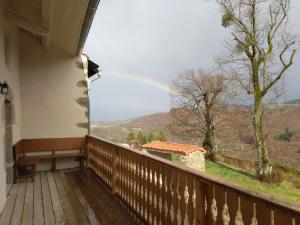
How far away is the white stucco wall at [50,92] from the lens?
6453 mm

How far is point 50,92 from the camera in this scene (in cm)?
667

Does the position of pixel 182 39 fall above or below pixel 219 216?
above

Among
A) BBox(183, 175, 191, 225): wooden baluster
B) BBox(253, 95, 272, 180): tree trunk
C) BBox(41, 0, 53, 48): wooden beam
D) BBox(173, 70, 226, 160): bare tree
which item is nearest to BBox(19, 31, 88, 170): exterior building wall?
BBox(41, 0, 53, 48): wooden beam

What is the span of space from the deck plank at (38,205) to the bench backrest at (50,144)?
2.93 feet

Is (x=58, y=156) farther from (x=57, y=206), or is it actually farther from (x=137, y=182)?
(x=137, y=182)

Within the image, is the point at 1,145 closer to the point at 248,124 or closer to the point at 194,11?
the point at 248,124

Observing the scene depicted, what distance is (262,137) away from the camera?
14461mm

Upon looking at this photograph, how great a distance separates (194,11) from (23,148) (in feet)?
80.4

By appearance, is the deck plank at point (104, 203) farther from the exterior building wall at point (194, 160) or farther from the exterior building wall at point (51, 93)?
the exterior building wall at point (194, 160)

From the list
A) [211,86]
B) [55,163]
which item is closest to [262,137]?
[211,86]

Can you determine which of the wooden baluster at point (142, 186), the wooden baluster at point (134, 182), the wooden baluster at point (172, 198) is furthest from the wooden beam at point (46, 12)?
the wooden baluster at point (172, 198)

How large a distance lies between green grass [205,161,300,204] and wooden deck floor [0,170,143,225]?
8.23 m

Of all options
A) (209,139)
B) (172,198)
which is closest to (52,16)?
(172,198)

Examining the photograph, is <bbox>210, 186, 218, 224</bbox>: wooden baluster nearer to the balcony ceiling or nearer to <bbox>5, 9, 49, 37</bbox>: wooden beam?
the balcony ceiling
